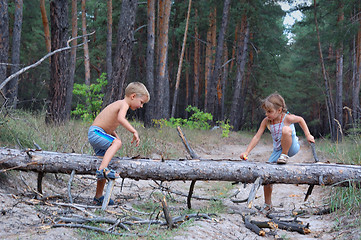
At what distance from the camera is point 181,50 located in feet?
86.2

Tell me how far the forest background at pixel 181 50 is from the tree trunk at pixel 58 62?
0.08 feet

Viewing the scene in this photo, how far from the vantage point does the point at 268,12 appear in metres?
23.4

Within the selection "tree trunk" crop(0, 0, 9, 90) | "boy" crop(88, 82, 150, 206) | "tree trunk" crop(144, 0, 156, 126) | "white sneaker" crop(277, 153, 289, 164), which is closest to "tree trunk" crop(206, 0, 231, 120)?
"tree trunk" crop(144, 0, 156, 126)

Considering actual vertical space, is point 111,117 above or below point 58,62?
below

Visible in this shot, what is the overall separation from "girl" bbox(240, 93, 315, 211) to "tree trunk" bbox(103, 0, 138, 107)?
5.46 m

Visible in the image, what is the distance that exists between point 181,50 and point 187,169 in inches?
897

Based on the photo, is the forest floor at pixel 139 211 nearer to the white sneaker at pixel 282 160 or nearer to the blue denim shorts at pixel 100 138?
the white sneaker at pixel 282 160

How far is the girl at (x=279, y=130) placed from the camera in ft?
15.7

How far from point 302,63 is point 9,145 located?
31.8m

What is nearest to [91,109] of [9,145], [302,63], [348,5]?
[9,145]

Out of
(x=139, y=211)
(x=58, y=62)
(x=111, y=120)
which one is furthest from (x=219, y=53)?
(x=139, y=211)

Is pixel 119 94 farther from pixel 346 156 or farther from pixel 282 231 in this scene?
pixel 282 231

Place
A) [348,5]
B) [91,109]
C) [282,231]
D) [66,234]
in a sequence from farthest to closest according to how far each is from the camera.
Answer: [348,5], [91,109], [282,231], [66,234]

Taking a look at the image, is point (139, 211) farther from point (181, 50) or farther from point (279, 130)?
point (181, 50)
